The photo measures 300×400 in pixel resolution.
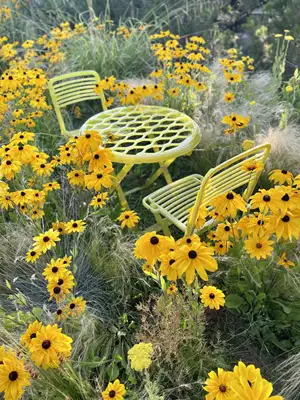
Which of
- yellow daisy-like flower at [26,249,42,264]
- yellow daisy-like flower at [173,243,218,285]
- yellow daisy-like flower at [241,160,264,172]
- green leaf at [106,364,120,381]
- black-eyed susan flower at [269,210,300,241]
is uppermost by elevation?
black-eyed susan flower at [269,210,300,241]

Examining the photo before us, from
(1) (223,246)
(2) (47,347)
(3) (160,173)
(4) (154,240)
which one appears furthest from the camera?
(3) (160,173)

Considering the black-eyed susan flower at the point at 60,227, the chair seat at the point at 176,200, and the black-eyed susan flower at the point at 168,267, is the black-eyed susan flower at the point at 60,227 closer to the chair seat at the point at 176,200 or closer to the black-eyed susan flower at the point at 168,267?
the chair seat at the point at 176,200

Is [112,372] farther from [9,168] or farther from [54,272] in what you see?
[9,168]

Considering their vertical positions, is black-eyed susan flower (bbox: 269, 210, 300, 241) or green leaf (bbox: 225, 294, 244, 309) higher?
black-eyed susan flower (bbox: 269, 210, 300, 241)

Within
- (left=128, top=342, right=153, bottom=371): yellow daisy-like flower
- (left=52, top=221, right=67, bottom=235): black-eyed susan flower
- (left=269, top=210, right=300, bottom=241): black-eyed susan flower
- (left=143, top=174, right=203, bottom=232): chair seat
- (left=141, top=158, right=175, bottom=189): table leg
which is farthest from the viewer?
(left=141, top=158, right=175, bottom=189): table leg

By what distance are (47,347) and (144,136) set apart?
5.55 ft

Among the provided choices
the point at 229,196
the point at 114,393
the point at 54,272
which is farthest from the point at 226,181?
the point at 114,393

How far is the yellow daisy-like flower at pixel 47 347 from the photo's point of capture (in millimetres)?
1198

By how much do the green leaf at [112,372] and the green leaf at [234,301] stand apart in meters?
0.55

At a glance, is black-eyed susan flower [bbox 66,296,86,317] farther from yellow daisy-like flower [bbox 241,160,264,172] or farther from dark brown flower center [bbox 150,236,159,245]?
yellow daisy-like flower [bbox 241,160,264,172]

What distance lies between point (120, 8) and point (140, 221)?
4356 millimetres

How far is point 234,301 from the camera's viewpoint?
6.16ft

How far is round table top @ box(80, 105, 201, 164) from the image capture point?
2441mm

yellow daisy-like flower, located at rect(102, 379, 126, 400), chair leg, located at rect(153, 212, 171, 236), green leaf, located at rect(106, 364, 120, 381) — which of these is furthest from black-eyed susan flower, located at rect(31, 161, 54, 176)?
yellow daisy-like flower, located at rect(102, 379, 126, 400)
